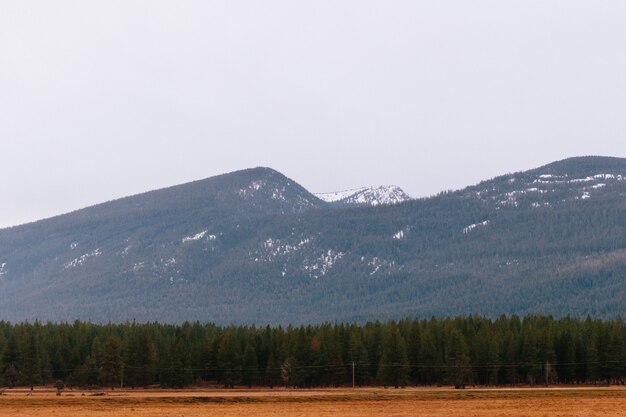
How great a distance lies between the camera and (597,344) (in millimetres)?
150625

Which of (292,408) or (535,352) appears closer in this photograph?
(292,408)

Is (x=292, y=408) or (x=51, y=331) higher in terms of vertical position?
(x=51, y=331)

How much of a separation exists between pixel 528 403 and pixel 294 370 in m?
58.1

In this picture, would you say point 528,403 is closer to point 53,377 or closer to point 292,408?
point 292,408

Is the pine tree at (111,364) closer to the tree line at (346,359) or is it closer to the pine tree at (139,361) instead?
the tree line at (346,359)

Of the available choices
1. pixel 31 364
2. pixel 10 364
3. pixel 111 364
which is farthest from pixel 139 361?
pixel 10 364

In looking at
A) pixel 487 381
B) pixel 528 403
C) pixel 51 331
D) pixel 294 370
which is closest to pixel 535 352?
pixel 487 381

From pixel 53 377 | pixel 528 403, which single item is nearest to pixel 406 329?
pixel 53 377

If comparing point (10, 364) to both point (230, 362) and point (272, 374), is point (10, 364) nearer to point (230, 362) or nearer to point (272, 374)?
point (230, 362)

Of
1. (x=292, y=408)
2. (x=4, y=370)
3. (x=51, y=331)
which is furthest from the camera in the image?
(x=51, y=331)

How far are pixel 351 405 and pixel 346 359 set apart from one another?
56.4 meters

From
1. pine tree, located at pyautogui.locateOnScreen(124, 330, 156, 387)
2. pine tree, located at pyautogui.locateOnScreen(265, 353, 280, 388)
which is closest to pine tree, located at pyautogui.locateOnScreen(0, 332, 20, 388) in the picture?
pine tree, located at pyautogui.locateOnScreen(124, 330, 156, 387)

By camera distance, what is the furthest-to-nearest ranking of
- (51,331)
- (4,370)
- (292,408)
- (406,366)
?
(51,331) → (4,370) → (406,366) → (292,408)

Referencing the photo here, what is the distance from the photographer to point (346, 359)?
153125 millimetres
